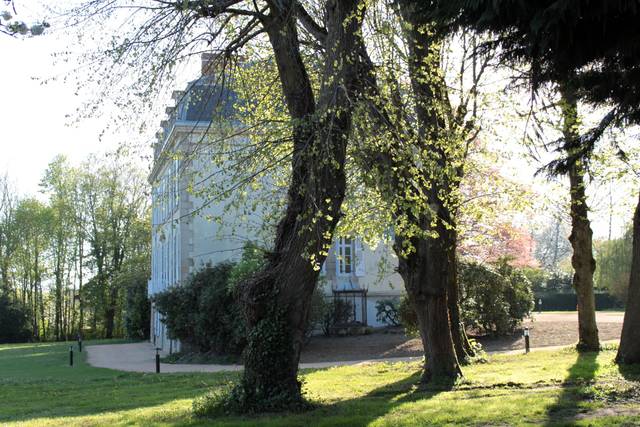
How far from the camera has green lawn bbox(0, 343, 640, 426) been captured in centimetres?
793

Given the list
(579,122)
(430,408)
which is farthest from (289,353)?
(579,122)

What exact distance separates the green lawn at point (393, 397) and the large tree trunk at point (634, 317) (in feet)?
1.18

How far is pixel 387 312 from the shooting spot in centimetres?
2786

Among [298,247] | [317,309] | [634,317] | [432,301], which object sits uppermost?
[298,247]

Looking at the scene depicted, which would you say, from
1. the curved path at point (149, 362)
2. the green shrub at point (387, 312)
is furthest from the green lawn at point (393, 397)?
the green shrub at point (387, 312)

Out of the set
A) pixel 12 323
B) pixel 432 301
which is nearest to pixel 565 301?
pixel 12 323

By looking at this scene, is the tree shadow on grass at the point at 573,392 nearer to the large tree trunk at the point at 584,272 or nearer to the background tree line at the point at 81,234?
the large tree trunk at the point at 584,272

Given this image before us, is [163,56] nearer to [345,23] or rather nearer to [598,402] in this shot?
[345,23]

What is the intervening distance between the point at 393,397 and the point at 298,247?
115 inches

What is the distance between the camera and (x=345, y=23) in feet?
29.0

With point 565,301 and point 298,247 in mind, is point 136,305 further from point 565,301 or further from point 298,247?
point 298,247

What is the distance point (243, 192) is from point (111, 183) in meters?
44.7

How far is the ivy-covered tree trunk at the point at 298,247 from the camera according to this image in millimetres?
8898

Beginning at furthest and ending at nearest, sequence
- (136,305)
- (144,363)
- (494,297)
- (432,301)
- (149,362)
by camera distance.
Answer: (136,305) → (149,362) → (144,363) → (494,297) → (432,301)
